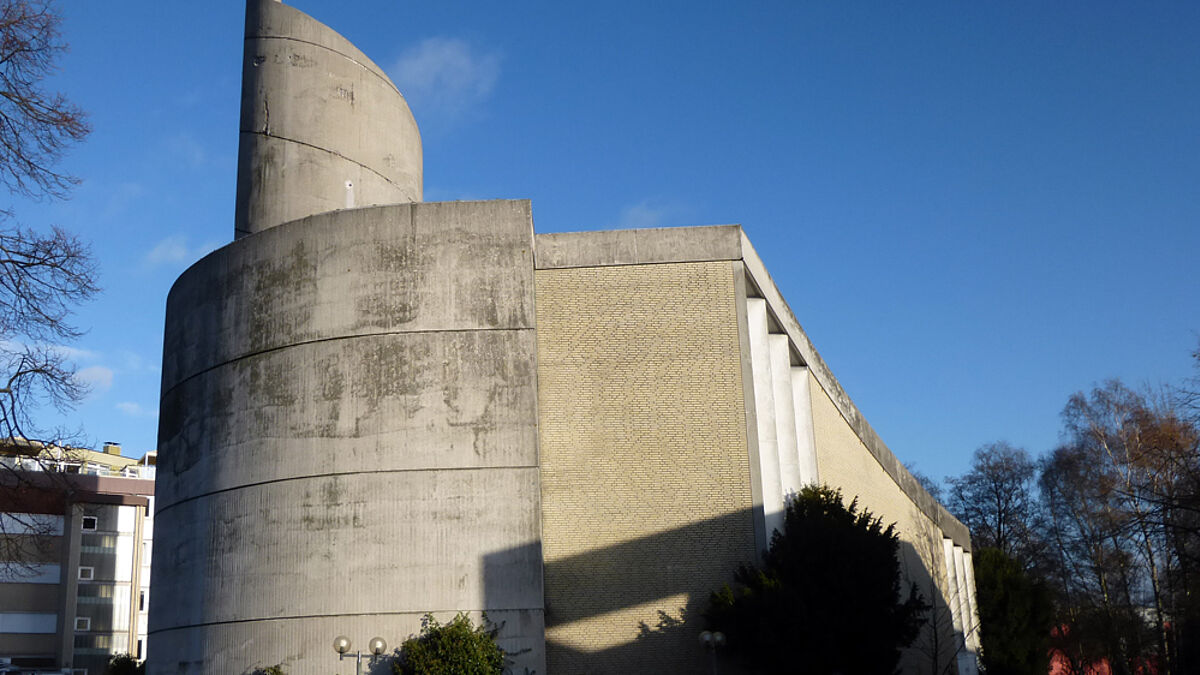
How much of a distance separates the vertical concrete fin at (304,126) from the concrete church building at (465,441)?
2.40 m

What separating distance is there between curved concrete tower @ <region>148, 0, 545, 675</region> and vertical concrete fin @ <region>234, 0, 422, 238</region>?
2288 mm

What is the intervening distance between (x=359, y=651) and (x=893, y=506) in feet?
70.8

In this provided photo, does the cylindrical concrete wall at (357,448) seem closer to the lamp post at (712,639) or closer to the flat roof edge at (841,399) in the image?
the lamp post at (712,639)

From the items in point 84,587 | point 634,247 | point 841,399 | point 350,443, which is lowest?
point 84,587

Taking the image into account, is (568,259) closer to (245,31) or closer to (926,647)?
(245,31)

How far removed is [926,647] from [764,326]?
55.3 feet

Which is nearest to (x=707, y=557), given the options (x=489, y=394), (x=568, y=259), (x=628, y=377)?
(x=628, y=377)

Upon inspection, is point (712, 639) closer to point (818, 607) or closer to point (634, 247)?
point (818, 607)

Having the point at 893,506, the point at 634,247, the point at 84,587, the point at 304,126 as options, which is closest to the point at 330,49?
the point at 304,126

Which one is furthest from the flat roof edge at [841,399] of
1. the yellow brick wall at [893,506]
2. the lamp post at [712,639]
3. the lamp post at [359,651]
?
the lamp post at [359,651]

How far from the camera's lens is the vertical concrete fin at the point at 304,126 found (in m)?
24.3

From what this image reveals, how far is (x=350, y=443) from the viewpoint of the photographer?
65.2 feet

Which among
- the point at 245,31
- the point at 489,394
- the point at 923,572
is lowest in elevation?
the point at 923,572

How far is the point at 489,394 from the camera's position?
1989 cm
